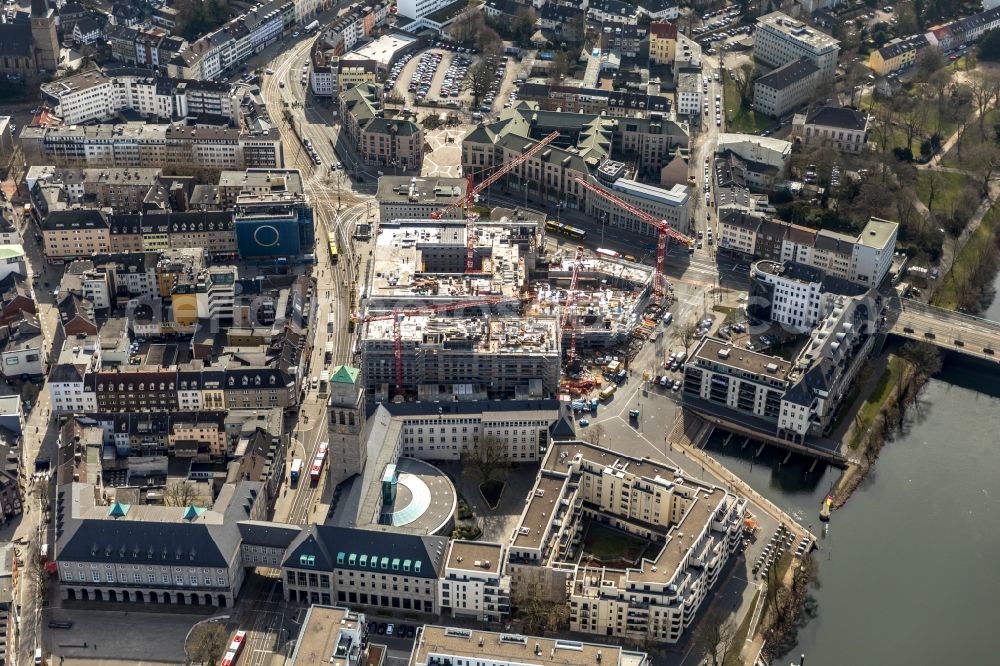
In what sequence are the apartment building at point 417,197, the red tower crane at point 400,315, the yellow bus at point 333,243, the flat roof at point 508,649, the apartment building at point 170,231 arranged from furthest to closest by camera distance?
the apartment building at point 417,197 → the yellow bus at point 333,243 → the apartment building at point 170,231 → the red tower crane at point 400,315 → the flat roof at point 508,649

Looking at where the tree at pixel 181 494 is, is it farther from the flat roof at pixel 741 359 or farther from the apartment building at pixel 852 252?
the apartment building at pixel 852 252

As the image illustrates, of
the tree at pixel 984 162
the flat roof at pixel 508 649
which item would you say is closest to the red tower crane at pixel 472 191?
the tree at pixel 984 162

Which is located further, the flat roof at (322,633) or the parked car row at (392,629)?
the parked car row at (392,629)

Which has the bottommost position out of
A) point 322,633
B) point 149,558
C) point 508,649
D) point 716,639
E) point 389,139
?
point 716,639

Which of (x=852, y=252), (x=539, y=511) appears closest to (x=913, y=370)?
(x=852, y=252)

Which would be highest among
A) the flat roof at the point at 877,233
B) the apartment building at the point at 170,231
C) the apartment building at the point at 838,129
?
the apartment building at the point at 838,129

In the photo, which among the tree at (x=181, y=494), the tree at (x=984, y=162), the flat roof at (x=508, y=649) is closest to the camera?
the flat roof at (x=508, y=649)

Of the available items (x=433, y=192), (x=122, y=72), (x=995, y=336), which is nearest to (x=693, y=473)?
(x=995, y=336)

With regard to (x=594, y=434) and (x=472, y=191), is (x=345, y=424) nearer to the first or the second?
(x=594, y=434)
